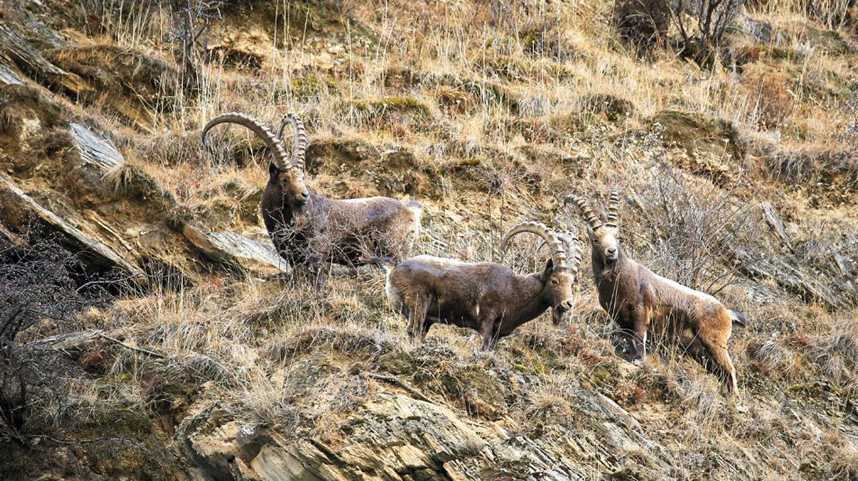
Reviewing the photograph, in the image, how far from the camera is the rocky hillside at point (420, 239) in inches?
362

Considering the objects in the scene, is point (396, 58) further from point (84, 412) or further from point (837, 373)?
point (84, 412)

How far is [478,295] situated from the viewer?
33.6 feet

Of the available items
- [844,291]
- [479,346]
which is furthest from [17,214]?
[844,291]

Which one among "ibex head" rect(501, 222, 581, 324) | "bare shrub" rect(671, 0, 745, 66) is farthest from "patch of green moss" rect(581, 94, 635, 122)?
"ibex head" rect(501, 222, 581, 324)

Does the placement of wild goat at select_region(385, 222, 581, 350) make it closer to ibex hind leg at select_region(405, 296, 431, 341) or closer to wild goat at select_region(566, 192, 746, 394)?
ibex hind leg at select_region(405, 296, 431, 341)

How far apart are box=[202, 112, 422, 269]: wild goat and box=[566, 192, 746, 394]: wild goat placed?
2.09 m

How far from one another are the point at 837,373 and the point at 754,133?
19.9 feet

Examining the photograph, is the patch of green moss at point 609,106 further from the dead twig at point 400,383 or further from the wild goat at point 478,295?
the dead twig at point 400,383

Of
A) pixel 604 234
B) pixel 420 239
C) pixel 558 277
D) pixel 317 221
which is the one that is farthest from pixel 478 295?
pixel 420 239

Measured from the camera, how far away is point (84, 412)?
9.42 metres

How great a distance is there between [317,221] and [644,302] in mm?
3656

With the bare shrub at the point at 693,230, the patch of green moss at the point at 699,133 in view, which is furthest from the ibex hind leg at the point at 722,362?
the patch of green moss at the point at 699,133

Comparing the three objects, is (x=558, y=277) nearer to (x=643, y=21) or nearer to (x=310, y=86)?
(x=310, y=86)

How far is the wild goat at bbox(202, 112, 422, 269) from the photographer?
37.9 feet
